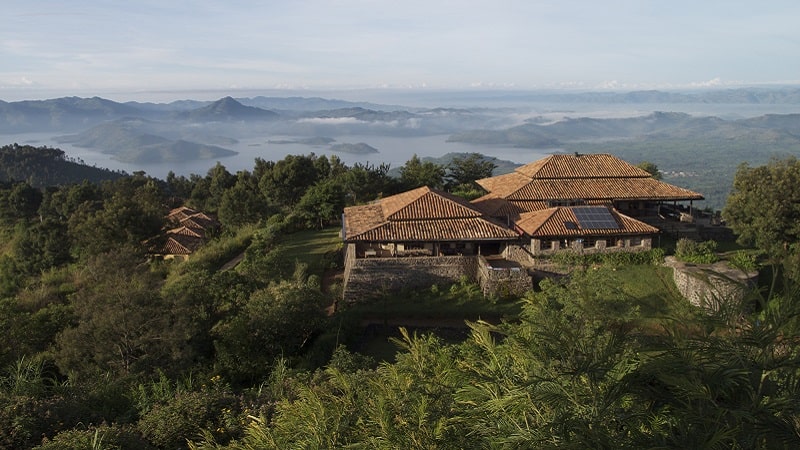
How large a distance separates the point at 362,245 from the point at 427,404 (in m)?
16.9

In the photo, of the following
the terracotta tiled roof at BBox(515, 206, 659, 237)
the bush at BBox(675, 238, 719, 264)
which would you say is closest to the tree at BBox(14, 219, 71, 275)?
the terracotta tiled roof at BBox(515, 206, 659, 237)

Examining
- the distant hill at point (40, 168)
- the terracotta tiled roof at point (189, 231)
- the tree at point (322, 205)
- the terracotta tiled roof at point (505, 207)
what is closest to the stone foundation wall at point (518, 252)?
the terracotta tiled roof at point (505, 207)

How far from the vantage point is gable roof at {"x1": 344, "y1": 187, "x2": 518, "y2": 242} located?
2119 centimetres

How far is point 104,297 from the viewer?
14336 millimetres

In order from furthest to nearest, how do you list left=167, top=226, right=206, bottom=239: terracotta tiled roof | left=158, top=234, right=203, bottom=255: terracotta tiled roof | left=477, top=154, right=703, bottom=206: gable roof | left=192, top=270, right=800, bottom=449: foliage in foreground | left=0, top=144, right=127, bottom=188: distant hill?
left=0, top=144, right=127, bottom=188: distant hill → left=167, top=226, right=206, bottom=239: terracotta tiled roof → left=158, top=234, right=203, bottom=255: terracotta tiled roof → left=477, top=154, right=703, bottom=206: gable roof → left=192, top=270, right=800, bottom=449: foliage in foreground

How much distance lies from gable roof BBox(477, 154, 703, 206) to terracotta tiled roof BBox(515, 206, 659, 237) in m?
3.33

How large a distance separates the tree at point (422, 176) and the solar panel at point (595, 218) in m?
15.5

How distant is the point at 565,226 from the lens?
72.2 feet

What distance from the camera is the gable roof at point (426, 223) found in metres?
21.2

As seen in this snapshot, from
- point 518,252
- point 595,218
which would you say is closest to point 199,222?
point 518,252

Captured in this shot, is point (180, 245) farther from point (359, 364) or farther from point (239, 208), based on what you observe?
point (359, 364)

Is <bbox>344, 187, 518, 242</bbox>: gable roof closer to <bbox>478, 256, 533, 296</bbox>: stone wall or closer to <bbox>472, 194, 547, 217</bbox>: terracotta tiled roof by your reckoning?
<bbox>472, 194, 547, 217</bbox>: terracotta tiled roof

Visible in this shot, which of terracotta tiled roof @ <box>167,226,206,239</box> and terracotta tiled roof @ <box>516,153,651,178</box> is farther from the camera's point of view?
terracotta tiled roof @ <box>167,226,206,239</box>

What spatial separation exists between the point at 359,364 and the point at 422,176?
2543 cm
